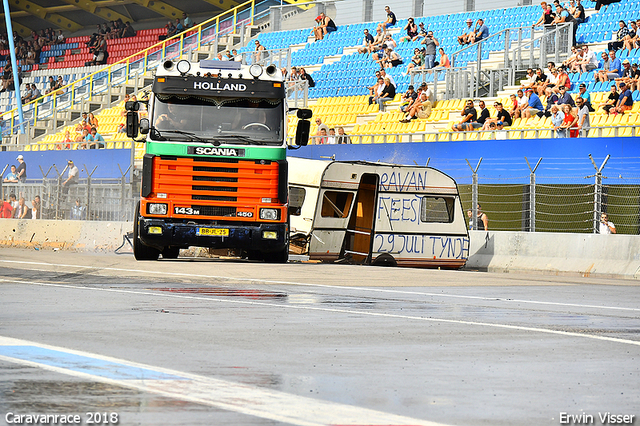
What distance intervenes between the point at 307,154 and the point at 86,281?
14.3 meters

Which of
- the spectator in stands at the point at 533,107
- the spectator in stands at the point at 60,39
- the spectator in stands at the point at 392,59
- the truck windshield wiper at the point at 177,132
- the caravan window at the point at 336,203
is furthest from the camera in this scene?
the spectator in stands at the point at 60,39

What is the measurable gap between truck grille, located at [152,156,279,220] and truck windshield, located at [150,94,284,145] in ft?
1.35

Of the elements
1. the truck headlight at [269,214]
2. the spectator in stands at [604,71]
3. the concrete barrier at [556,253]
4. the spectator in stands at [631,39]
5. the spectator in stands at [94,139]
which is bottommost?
the concrete barrier at [556,253]

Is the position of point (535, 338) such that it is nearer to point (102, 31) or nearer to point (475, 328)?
point (475, 328)

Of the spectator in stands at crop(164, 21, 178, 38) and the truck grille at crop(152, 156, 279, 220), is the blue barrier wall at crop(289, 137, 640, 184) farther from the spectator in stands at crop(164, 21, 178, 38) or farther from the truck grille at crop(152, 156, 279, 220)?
the spectator in stands at crop(164, 21, 178, 38)

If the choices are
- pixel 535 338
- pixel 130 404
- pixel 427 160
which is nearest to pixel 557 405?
pixel 130 404

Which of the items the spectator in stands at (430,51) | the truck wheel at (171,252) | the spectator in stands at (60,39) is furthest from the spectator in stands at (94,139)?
the spectator in stands at (60,39)

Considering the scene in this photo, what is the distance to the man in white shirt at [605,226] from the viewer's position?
19406 mm

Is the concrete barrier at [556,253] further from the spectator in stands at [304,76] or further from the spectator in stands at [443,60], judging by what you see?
the spectator in stands at [304,76]

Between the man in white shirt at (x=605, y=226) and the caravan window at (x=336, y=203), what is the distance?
16.4 ft

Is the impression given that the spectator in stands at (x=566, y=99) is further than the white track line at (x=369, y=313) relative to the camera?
Yes

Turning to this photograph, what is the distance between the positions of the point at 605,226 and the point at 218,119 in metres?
7.63

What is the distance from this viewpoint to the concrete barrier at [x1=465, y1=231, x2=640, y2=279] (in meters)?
18.5

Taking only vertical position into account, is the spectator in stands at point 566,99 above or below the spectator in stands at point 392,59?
below
